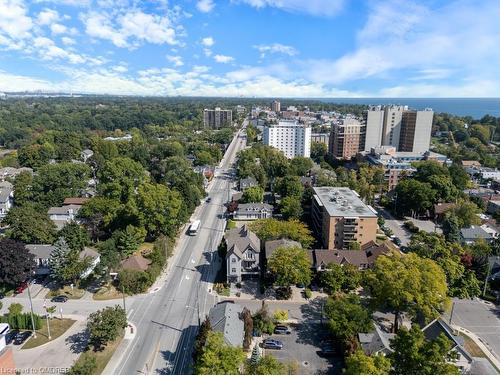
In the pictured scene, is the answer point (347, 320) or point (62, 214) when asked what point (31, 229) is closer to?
point (62, 214)

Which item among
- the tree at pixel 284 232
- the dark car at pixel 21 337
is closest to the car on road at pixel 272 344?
the tree at pixel 284 232

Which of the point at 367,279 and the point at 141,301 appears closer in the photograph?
the point at 367,279

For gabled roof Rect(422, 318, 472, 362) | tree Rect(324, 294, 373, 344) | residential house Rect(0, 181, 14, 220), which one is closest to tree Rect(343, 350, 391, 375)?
tree Rect(324, 294, 373, 344)

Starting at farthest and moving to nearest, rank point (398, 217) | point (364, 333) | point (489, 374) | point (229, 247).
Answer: point (398, 217) → point (229, 247) → point (364, 333) → point (489, 374)

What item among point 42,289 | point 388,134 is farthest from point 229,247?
point 388,134

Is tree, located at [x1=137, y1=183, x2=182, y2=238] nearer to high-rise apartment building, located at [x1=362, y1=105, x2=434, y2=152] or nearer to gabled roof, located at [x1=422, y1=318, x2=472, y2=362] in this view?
gabled roof, located at [x1=422, y1=318, x2=472, y2=362]

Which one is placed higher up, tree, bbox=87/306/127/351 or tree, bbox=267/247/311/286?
tree, bbox=267/247/311/286

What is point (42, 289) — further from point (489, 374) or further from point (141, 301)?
point (489, 374)
